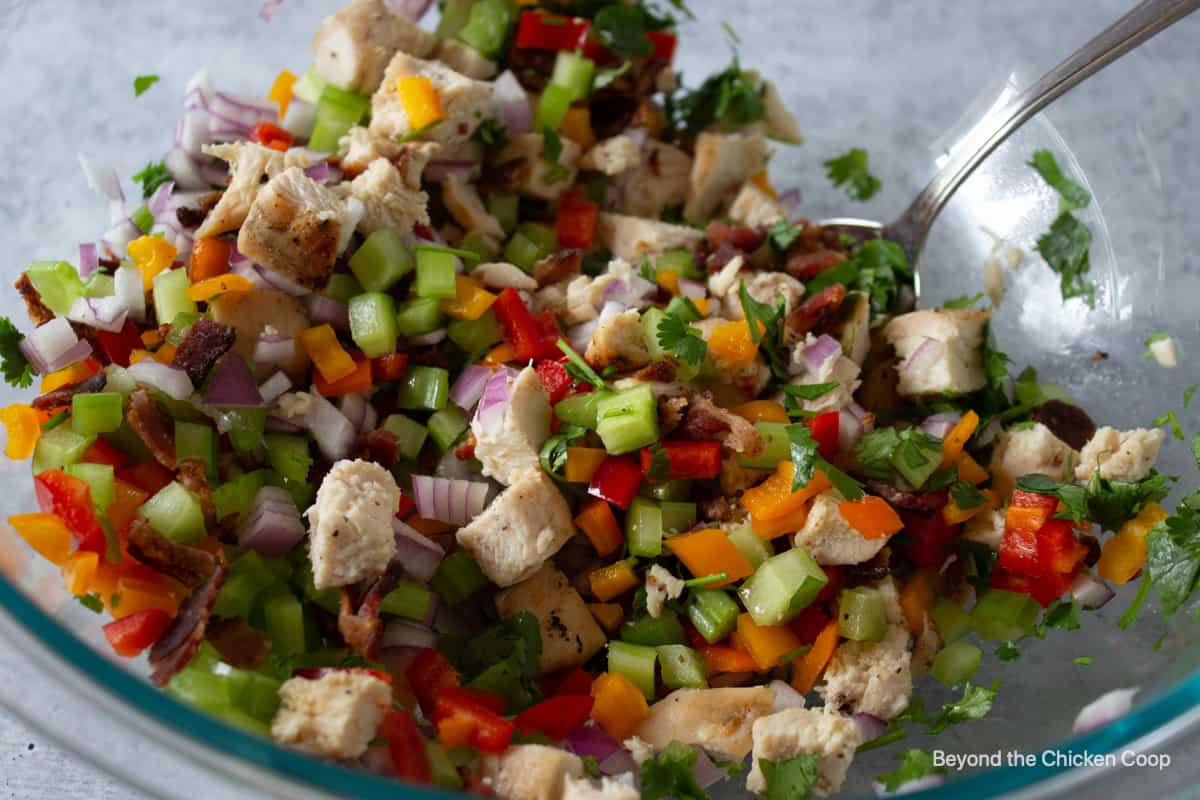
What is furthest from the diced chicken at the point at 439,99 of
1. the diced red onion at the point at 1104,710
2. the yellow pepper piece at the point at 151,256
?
the diced red onion at the point at 1104,710

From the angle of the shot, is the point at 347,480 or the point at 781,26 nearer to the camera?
the point at 347,480

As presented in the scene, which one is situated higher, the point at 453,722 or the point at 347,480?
the point at 347,480

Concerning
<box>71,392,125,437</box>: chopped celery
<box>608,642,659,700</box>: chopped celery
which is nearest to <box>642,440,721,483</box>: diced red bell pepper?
<box>608,642,659,700</box>: chopped celery

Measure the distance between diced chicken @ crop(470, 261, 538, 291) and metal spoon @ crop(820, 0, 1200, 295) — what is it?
3.58ft

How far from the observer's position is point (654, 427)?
231 centimetres

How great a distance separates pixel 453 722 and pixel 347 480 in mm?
513

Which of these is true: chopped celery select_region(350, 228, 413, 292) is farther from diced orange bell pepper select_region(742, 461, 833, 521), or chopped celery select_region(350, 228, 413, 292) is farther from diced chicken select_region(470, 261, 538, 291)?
diced orange bell pepper select_region(742, 461, 833, 521)

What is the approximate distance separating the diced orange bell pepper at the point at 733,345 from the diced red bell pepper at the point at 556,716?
837 millimetres

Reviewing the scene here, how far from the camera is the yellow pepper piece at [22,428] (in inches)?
89.1

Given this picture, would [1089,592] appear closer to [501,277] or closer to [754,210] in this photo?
[754,210]

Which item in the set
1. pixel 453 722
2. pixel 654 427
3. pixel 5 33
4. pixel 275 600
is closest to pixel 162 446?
pixel 275 600

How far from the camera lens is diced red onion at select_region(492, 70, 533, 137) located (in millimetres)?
3021

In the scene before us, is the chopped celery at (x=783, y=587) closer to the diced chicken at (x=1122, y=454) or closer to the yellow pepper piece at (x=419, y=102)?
the diced chicken at (x=1122, y=454)

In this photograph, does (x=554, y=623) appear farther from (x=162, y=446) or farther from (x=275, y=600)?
(x=162, y=446)
